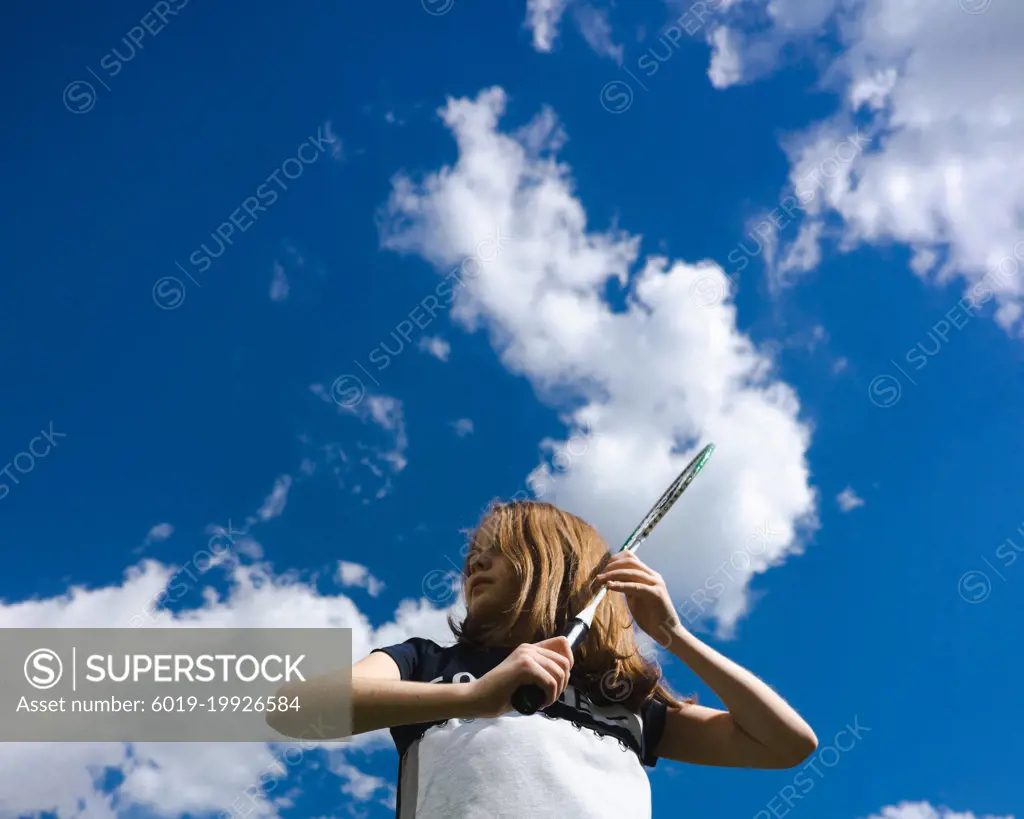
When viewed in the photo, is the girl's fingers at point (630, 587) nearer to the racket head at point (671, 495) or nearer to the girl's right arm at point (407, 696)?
the girl's right arm at point (407, 696)

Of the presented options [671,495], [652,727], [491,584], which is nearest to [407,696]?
[491,584]

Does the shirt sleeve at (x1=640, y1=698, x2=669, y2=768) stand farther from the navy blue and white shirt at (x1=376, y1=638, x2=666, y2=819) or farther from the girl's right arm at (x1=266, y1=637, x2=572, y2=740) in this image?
the girl's right arm at (x1=266, y1=637, x2=572, y2=740)

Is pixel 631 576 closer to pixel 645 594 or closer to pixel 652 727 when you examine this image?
pixel 645 594

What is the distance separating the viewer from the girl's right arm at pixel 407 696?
2.83 metres

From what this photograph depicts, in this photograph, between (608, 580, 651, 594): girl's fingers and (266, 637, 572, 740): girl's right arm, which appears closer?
(266, 637, 572, 740): girl's right arm

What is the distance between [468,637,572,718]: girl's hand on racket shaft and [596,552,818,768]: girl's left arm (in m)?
0.65

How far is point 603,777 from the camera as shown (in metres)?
3.19

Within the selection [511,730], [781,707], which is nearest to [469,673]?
[511,730]

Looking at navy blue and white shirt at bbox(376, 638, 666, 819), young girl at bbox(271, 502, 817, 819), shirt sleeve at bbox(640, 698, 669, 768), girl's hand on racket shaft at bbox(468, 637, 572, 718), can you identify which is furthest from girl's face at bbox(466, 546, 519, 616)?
girl's hand on racket shaft at bbox(468, 637, 572, 718)

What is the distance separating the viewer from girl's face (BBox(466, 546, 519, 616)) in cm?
384

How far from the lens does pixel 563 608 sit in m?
3.85

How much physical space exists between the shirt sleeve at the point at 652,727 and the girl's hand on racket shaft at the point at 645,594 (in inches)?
14.9

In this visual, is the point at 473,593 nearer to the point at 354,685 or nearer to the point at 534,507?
the point at 534,507

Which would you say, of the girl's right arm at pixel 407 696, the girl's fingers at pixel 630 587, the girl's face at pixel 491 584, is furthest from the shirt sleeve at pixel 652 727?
the girl's right arm at pixel 407 696
